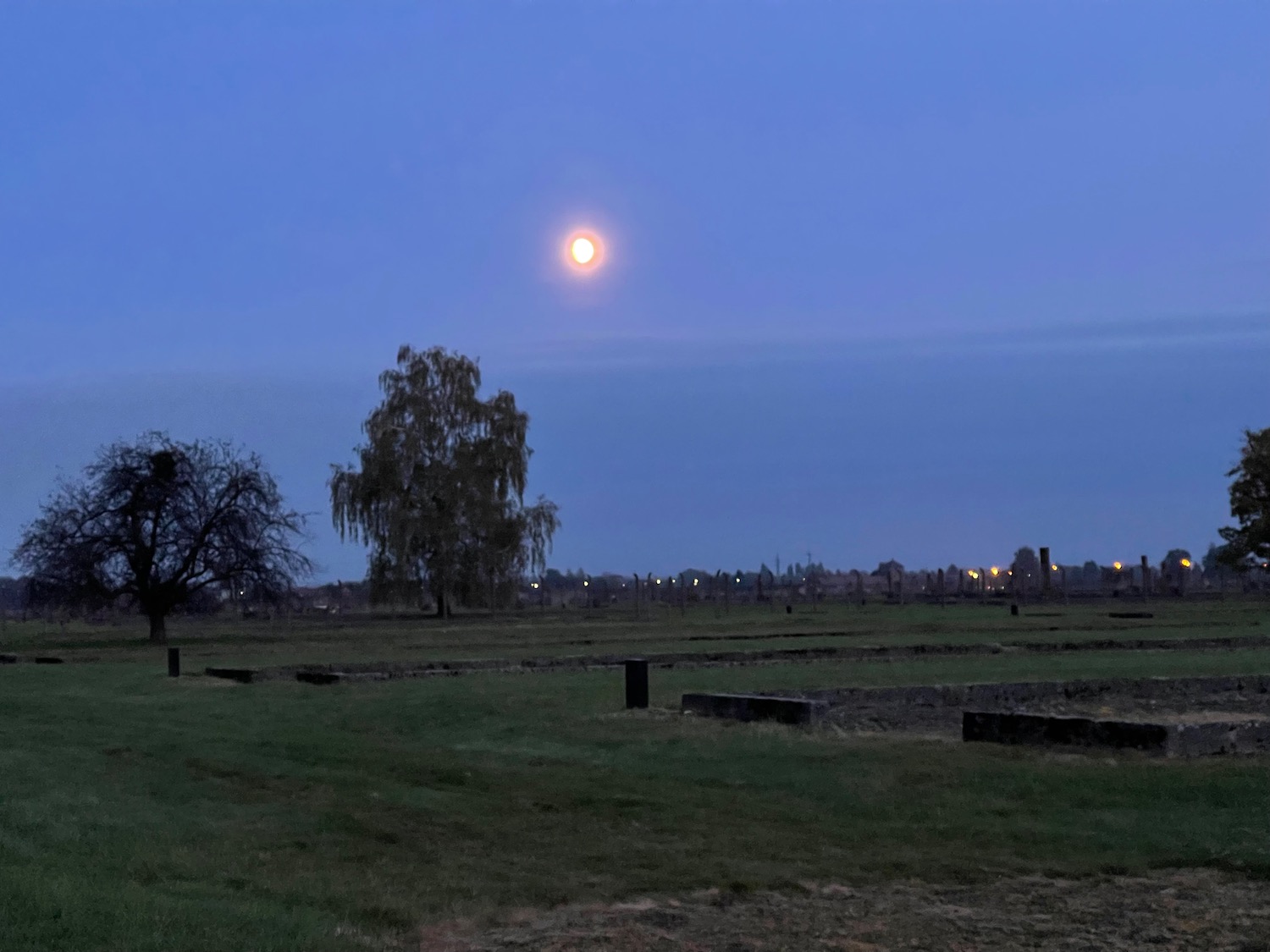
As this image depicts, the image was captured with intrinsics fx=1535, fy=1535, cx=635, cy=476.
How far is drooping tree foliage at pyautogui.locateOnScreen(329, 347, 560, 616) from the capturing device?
63.4 metres

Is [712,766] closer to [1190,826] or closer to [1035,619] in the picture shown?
[1190,826]

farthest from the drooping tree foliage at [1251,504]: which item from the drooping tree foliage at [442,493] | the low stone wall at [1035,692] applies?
the low stone wall at [1035,692]

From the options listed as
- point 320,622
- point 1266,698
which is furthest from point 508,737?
point 320,622

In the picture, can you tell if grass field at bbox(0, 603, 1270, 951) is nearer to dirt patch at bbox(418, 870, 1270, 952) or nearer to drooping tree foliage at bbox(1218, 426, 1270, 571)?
dirt patch at bbox(418, 870, 1270, 952)

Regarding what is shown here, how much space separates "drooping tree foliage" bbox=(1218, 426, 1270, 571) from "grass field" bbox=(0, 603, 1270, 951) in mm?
58677

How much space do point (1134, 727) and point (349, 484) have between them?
5273 cm

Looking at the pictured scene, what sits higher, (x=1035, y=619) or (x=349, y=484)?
(x=349, y=484)

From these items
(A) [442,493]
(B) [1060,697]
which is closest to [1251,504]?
(A) [442,493]

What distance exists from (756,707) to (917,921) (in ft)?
28.6

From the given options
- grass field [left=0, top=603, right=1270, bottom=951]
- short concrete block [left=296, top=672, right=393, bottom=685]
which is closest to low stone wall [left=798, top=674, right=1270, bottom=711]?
grass field [left=0, top=603, right=1270, bottom=951]

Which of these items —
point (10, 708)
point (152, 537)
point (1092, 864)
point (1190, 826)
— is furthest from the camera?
point (152, 537)

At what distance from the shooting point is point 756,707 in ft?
55.2

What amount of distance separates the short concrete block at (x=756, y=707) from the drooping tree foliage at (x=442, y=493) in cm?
4583

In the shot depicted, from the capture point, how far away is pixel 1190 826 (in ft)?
34.4
